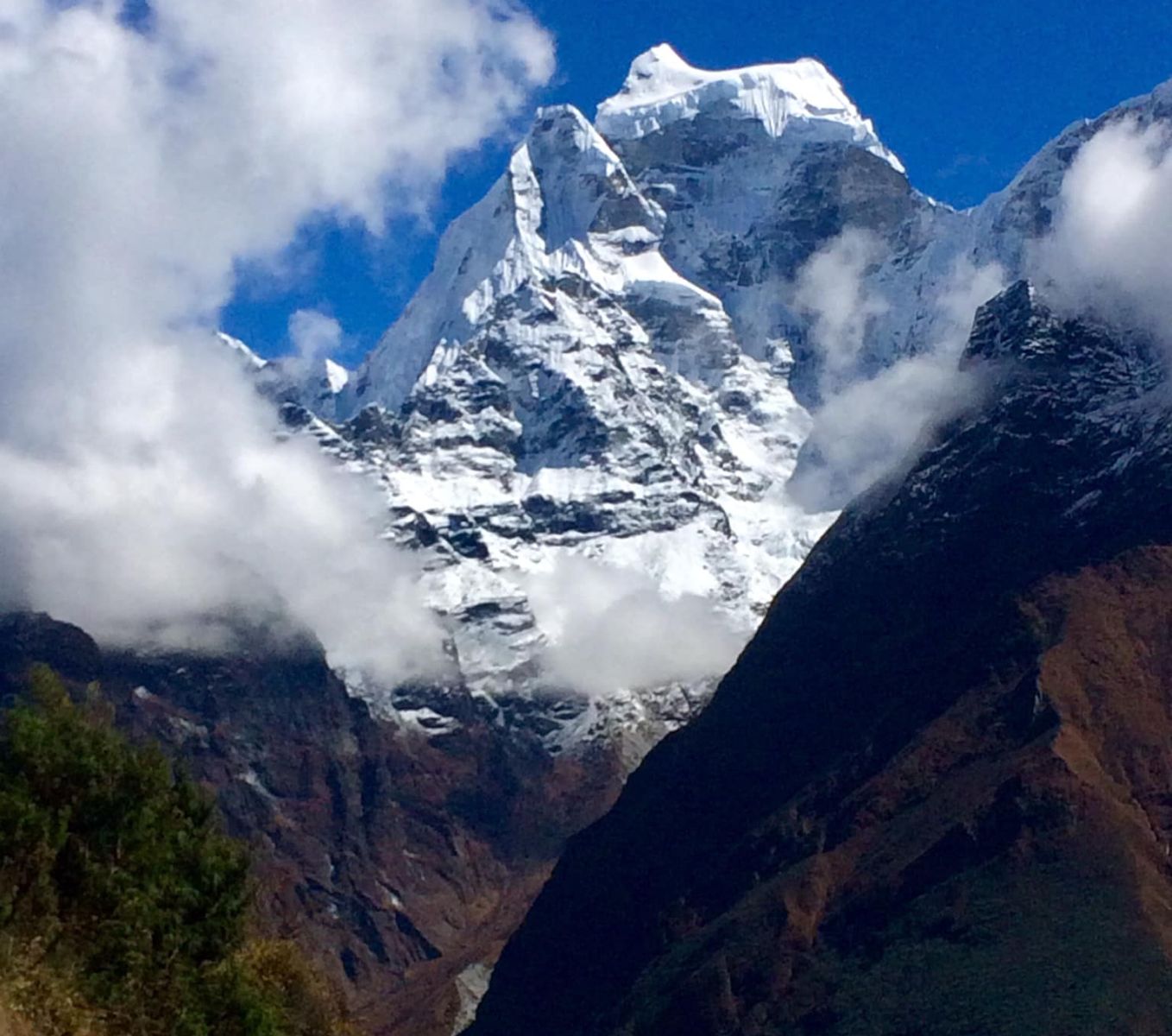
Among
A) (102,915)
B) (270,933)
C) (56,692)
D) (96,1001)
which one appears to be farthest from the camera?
(270,933)

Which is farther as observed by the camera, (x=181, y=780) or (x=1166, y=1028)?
(x=1166, y=1028)

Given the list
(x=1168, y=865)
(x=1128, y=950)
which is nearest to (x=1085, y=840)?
(x=1168, y=865)

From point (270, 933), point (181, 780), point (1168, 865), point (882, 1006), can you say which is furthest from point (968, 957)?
point (181, 780)

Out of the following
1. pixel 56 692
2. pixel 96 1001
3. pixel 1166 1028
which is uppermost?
pixel 1166 1028

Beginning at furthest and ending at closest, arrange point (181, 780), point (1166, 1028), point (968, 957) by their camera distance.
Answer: point (968, 957) → point (1166, 1028) → point (181, 780)

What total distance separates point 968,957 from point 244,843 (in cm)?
14781

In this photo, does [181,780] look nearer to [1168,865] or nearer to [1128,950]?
[1128,950]

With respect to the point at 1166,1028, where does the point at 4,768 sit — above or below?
below

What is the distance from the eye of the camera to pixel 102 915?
42.8 meters

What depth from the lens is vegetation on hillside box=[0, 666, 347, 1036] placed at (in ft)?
129

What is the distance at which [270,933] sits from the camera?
63156mm

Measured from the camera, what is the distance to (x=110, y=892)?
4288 centimetres

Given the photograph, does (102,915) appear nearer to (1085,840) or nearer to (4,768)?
(4,768)

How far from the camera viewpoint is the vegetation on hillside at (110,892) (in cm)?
3922
